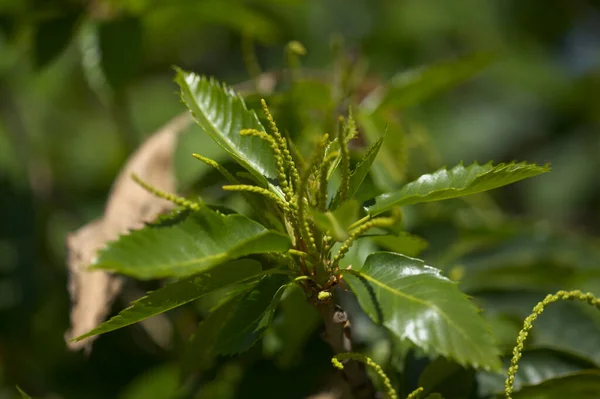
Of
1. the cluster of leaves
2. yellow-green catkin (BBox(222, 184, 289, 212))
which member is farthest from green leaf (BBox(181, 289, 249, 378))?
yellow-green catkin (BBox(222, 184, 289, 212))

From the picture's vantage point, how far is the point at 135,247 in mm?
647

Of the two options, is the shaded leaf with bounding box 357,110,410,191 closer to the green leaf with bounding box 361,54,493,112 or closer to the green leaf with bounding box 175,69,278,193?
the green leaf with bounding box 361,54,493,112

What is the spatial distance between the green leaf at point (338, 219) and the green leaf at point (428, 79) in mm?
567

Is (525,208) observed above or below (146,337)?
below

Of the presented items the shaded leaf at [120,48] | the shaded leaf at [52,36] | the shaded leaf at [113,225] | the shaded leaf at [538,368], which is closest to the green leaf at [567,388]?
the shaded leaf at [538,368]

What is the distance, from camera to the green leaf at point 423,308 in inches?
25.9

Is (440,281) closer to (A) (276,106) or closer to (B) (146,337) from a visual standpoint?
(A) (276,106)

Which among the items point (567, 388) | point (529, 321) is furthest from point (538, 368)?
point (529, 321)

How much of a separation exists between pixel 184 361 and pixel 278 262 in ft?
0.69

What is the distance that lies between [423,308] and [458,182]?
14 centimetres

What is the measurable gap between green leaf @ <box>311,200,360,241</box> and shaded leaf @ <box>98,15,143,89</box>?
71cm

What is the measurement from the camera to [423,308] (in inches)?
27.0

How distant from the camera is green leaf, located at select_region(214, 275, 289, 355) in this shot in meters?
0.75

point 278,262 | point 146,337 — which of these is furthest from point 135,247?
point 146,337
